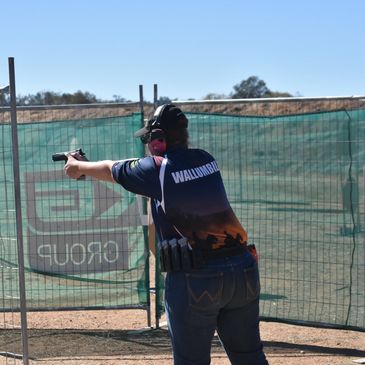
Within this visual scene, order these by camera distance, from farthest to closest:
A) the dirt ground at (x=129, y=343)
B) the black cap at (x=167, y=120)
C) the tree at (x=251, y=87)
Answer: the tree at (x=251, y=87), the dirt ground at (x=129, y=343), the black cap at (x=167, y=120)

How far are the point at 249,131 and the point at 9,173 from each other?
8.84ft

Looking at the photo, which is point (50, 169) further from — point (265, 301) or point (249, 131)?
point (265, 301)

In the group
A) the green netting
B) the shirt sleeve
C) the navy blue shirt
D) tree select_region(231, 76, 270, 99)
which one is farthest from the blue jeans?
tree select_region(231, 76, 270, 99)

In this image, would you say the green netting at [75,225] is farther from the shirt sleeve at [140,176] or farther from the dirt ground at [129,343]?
the shirt sleeve at [140,176]

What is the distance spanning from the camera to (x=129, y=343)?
7340 millimetres

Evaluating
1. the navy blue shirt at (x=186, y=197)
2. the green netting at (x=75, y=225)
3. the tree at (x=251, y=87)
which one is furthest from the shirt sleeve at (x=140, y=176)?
the tree at (x=251, y=87)

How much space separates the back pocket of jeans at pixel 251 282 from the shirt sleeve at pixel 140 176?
655 millimetres

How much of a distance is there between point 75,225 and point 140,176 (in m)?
4.04

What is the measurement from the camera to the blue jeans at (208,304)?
4039mm

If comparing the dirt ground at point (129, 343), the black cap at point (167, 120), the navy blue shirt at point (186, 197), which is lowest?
the dirt ground at point (129, 343)

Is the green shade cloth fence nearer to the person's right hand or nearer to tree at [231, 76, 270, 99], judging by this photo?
the person's right hand

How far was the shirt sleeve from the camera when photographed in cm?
417

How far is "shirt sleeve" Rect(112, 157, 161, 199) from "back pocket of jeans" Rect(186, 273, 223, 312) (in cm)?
51

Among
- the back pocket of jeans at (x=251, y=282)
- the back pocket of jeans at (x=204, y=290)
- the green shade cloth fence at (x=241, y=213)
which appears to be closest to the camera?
the back pocket of jeans at (x=204, y=290)
